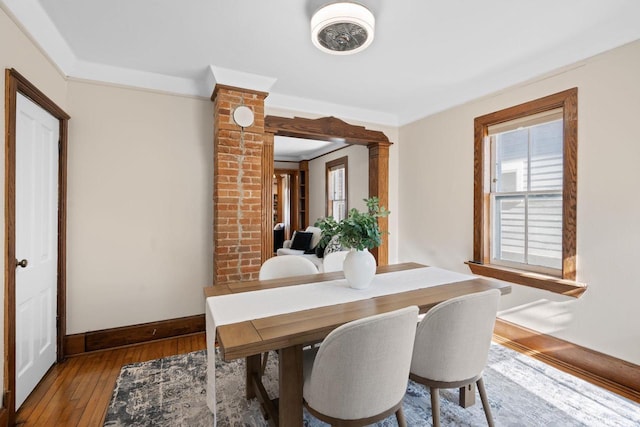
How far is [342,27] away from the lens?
6.24ft

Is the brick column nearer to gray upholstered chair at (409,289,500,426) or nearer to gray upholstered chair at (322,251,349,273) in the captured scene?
gray upholstered chair at (322,251,349,273)

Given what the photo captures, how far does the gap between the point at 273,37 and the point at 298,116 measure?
129cm

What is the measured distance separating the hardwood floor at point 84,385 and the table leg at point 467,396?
7.11 feet

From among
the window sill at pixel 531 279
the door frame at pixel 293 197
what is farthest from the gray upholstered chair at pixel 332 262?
the door frame at pixel 293 197

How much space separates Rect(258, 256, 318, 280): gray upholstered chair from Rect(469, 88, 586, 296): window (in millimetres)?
1880

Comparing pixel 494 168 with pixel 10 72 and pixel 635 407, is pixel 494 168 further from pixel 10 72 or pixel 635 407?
pixel 10 72

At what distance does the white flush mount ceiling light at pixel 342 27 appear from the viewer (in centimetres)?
178

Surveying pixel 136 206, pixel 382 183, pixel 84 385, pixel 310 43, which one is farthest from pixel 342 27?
pixel 84 385

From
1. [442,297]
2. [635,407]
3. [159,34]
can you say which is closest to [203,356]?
[442,297]

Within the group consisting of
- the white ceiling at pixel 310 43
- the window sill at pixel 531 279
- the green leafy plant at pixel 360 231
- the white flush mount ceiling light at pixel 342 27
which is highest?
the white ceiling at pixel 310 43

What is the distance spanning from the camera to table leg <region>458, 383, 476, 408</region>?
192cm

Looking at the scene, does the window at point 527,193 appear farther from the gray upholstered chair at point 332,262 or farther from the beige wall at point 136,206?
the beige wall at point 136,206

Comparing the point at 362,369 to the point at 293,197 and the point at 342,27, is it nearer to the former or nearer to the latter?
the point at 342,27

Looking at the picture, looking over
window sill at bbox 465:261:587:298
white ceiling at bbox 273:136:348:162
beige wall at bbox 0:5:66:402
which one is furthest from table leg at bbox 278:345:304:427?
white ceiling at bbox 273:136:348:162
